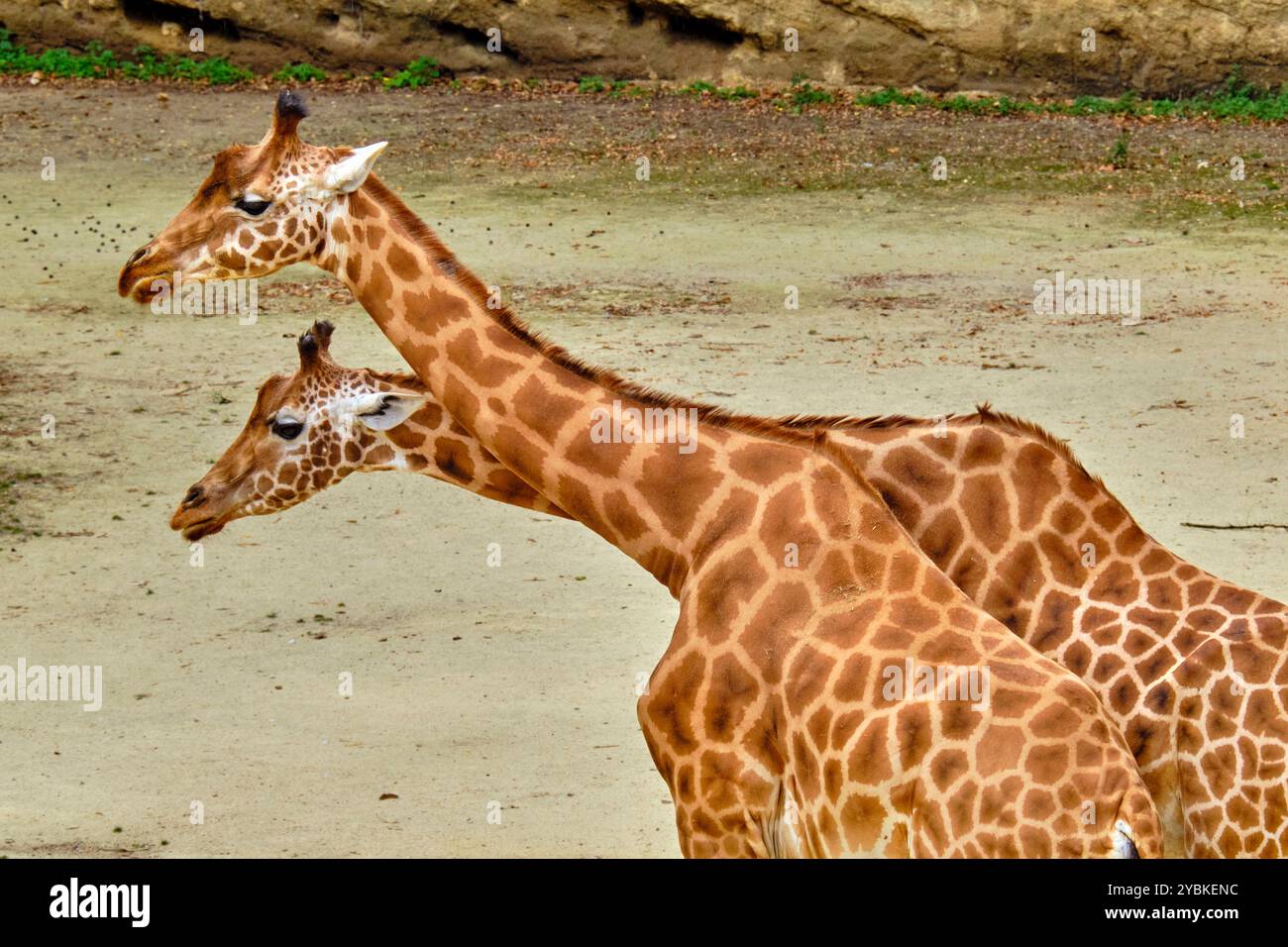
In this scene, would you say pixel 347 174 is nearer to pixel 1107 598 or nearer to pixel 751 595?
pixel 751 595

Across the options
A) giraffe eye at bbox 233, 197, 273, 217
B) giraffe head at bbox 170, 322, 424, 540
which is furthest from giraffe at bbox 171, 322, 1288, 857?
giraffe eye at bbox 233, 197, 273, 217

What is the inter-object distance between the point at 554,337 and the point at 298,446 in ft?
19.4

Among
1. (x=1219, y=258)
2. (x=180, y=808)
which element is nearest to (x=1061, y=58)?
(x=1219, y=258)

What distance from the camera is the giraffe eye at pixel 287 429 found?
799 centimetres

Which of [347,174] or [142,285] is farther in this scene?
[142,285]

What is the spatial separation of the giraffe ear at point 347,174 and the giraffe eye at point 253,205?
0.68 feet

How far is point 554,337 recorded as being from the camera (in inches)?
543

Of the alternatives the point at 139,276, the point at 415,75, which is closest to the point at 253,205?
the point at 139,276

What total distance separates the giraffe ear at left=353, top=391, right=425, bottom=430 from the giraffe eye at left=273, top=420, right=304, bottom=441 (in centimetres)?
41

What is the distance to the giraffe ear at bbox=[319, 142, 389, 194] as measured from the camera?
6.71 m

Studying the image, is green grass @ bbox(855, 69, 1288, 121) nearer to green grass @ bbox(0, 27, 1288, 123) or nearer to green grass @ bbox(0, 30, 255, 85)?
green grass @ bbox(0, 27, 1288, 123)

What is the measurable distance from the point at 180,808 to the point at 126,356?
6.37m

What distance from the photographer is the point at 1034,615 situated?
6.45m

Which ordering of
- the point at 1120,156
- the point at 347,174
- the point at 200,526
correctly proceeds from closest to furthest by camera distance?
the point at 347,174 < the point at 200,526 < the point at 1120,156
